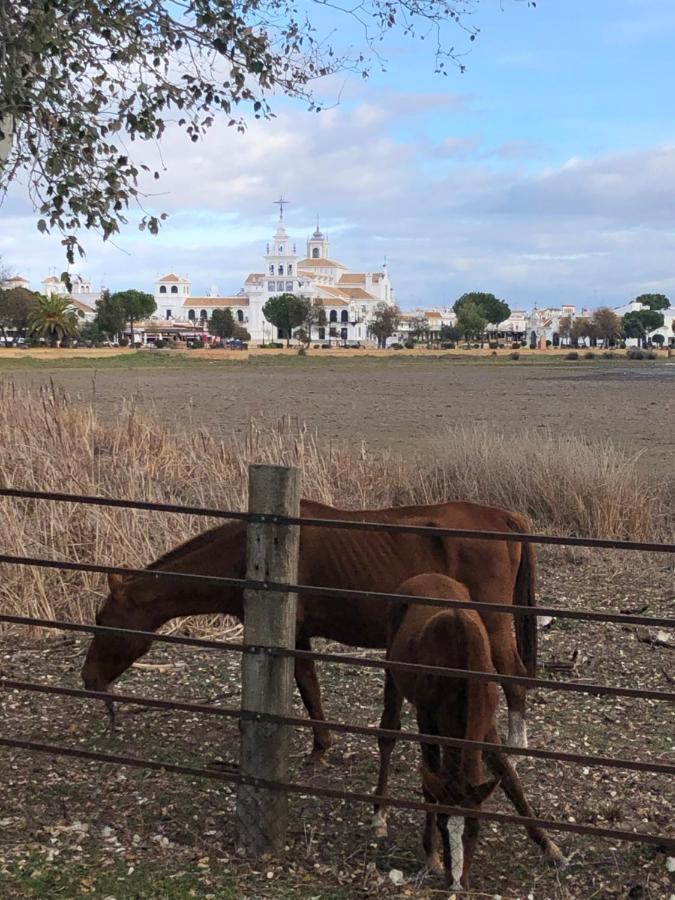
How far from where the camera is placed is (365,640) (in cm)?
545

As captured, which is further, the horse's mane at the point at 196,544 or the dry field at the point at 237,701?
the horse's mane at the point at 196,544

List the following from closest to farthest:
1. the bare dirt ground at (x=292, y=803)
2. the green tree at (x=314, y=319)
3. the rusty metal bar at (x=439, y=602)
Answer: the rusty metal bar at (x=439, y=602) → the bare dirt ground at (x=292, y=803) → the green tree at (x=314, y=319)

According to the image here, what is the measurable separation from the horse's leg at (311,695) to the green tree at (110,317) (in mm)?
101927

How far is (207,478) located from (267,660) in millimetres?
7011

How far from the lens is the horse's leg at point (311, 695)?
543cm

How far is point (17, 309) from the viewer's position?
9562cm

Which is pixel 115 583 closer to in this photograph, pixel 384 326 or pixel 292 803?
pixel 292 803

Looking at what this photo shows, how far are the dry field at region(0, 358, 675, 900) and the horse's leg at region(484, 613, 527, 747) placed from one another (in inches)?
9.4

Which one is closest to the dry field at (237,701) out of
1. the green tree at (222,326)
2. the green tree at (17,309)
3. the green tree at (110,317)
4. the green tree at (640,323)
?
the green tree at (17,309)

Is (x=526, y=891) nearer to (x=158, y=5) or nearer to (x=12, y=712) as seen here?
(x=12, y=712)

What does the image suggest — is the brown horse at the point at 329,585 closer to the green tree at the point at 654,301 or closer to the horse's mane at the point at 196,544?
the horse's mane at the point at 196,544

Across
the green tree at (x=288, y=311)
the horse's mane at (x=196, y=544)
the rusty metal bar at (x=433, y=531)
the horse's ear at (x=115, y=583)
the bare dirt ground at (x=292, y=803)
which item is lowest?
the bare dirt ground at (x=292, y=803)

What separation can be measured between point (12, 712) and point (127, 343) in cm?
10596

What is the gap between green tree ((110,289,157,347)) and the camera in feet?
358
